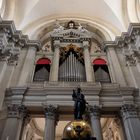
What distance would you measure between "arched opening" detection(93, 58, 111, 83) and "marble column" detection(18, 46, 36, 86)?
3.39m

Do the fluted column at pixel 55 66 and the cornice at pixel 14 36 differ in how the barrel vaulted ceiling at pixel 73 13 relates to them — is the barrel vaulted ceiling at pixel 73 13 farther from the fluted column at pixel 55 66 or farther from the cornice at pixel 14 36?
the fluted column at pixel 55 66

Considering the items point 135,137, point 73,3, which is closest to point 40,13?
point 73,3

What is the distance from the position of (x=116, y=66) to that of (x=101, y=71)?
0.84 metres

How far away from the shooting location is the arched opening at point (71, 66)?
1015 centimetres

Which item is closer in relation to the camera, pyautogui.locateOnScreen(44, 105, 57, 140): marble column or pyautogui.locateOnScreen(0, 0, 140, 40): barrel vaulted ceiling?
pyautogui.locateOnScreen(44, 105, 57, 140): marble column

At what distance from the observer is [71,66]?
10805 mm

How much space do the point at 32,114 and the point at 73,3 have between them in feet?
28.8

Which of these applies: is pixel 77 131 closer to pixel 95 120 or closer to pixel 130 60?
pixel 95 120

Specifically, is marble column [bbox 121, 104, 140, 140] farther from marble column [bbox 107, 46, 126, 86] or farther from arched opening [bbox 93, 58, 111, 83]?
arched opening [bbox 93, 58, 111, 83]

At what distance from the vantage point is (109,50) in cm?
1197

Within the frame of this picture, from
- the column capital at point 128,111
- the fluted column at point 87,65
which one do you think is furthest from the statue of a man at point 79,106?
the fluted column at point 87,65

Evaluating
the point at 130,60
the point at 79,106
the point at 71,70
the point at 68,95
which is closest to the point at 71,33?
the point at 71,70

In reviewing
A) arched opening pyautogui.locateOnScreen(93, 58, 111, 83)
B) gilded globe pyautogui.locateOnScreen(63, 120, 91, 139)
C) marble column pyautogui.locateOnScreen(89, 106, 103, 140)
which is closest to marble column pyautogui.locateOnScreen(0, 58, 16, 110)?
marble column pyautogui.locateOnScreen(89, 106, 103, 140)

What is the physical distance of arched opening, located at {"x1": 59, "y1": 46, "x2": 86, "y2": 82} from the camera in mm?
10148
